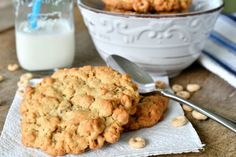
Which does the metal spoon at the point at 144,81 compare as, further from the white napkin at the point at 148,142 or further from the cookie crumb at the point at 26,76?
the cookie crumb at the point at 26,76

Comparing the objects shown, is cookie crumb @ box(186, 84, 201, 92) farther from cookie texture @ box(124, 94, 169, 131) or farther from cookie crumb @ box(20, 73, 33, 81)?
cookie crumb @ box(20, 73, 33, 81)

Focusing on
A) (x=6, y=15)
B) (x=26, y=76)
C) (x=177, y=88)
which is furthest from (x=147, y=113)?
(x=6, y=15)

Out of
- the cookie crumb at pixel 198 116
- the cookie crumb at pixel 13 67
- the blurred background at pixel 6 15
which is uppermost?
the cookie crumb at pixel 198 116

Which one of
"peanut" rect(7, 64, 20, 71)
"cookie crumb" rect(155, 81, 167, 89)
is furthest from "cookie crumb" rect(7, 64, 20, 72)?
"cookie crumb" rect(155, 81, 167, 89)

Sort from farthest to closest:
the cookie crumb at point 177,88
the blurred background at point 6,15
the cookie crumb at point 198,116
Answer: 1. the blurred background at point 6,15
2. the cookie crumb at point 177,88
3. the cookie crumb at point 198,116

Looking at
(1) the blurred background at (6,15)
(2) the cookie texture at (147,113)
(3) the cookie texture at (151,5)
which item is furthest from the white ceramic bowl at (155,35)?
(1) the blurred background at (6,15)

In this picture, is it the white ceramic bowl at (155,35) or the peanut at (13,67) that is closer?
the white ceramic bowl at (155,35)

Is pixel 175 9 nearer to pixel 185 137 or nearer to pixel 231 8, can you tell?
pixel 185 137
